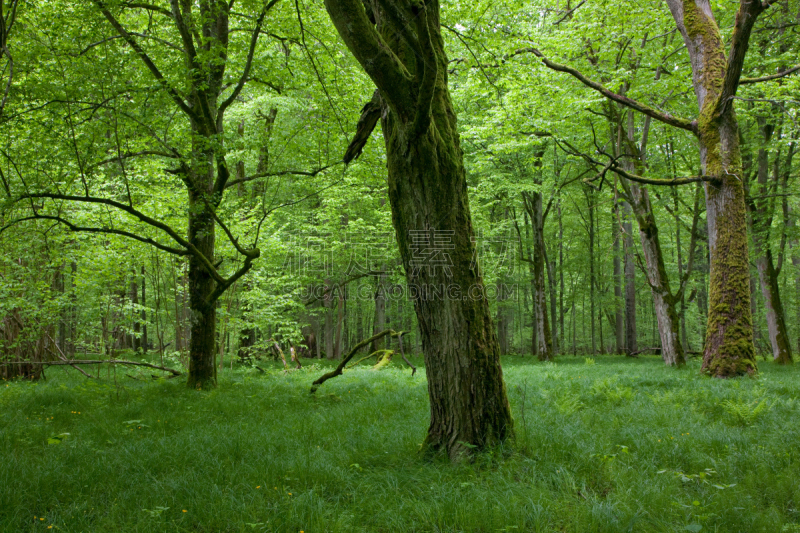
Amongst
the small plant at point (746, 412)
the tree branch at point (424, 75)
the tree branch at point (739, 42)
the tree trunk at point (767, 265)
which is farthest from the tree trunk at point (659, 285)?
the tree branch at point (424, 75)

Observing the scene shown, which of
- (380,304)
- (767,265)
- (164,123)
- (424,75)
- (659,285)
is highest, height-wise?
(164,123)

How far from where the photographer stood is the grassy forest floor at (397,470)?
2857 millimetres

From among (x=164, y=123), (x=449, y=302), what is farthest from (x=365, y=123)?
(x=164, y=123)

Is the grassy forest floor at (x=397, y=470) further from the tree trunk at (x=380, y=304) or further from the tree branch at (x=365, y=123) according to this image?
the tree trunk at (x=380, y=304)

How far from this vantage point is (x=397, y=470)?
386cm

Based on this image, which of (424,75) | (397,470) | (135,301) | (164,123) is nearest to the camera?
(424,75)

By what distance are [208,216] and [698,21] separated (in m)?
10.8

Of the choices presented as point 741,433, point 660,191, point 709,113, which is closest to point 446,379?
point 741,433

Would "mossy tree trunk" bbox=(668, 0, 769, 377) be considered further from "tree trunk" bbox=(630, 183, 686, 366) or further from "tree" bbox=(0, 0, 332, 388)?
"tree" bbox=(0, 0, 332, 388)

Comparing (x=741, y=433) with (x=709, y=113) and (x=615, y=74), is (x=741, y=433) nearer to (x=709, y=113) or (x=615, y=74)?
(x=709, y=113)

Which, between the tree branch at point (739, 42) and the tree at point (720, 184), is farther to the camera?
the tree at point (720, 184)

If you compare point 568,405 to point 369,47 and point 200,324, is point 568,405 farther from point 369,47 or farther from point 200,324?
point 200,324

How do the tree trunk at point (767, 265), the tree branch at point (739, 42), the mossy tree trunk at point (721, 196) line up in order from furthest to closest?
the tree trunk at point (767, 265) < the mossy tree trunk at point (721, 196) < the tree branch at point (739, 42)

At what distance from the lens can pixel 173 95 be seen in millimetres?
6984
